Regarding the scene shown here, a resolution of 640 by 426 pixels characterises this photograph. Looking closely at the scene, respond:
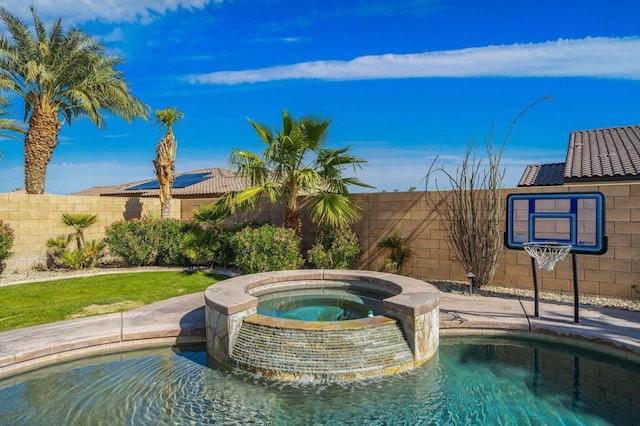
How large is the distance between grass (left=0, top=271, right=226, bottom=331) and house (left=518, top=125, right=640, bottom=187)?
1092 centimetres

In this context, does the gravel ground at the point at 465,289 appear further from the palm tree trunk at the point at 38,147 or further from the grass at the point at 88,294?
the palm tree trunk at the point at 38,147

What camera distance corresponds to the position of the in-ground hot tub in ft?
14.4

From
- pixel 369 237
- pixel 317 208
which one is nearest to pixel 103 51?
pixel 317 208

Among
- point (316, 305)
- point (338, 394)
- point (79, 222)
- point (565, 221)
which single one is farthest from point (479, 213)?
point (79, 222)

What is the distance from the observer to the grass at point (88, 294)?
6.48 m

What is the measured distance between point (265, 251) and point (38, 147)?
921 centimetres

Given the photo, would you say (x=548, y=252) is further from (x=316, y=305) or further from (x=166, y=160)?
(x=166, y=160)

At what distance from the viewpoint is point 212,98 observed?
20.0m

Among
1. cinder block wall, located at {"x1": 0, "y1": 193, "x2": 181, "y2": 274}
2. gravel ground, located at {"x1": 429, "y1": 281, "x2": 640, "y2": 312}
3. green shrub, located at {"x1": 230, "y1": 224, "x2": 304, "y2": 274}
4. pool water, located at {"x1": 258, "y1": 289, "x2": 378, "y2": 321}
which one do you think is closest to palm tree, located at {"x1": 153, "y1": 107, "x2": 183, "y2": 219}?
cinder block wall, located at {"x1": 0, "y1": 193, "x2": 181, "y2": 274}

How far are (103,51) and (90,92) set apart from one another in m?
1.79

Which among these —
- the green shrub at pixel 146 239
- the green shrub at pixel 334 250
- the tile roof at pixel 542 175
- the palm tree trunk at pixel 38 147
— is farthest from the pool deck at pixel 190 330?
the palm tree trunk at pixel 38 147

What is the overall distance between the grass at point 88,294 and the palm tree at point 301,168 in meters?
2.46

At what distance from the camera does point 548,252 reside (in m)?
6.42

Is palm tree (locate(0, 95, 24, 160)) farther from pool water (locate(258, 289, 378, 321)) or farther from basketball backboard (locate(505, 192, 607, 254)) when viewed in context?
basketball backboard (locate(505, 192, 607, 254))
